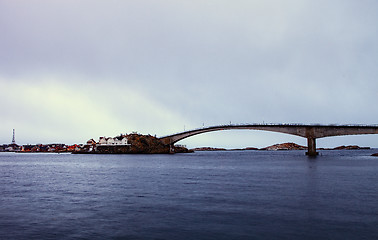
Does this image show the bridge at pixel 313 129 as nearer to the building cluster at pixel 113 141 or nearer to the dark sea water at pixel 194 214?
the dark sea water at pixel 194 214

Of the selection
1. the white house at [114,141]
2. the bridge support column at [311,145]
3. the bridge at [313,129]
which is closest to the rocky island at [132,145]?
the white house at [114,141]

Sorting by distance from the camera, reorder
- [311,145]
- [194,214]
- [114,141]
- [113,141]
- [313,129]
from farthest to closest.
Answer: [113,141] < [114,141] < [311,145] < [313,129] < [194,214]

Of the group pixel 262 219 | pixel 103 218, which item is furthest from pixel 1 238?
pixel 262 219

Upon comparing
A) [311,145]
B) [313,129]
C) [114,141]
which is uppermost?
[313,129]

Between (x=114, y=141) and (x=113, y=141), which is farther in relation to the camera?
(x=113, y=141)

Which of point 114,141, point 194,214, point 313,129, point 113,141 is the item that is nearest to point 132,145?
point 114,141

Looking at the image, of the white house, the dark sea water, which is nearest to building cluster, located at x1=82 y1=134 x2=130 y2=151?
the white house

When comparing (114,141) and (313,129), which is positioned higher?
(313,129)

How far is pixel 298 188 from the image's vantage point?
29516 millimetres

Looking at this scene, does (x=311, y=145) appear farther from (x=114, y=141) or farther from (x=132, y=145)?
(x=114, y=141)

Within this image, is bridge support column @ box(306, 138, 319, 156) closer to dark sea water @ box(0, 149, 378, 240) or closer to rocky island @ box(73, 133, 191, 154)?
dark sea water @ box(0, 149, 378, 240)

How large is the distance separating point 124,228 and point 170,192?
12139 mm

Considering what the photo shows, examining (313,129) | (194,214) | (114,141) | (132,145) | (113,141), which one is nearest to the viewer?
(194,214)

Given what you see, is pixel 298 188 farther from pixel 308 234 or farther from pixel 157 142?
pixel 157 142
